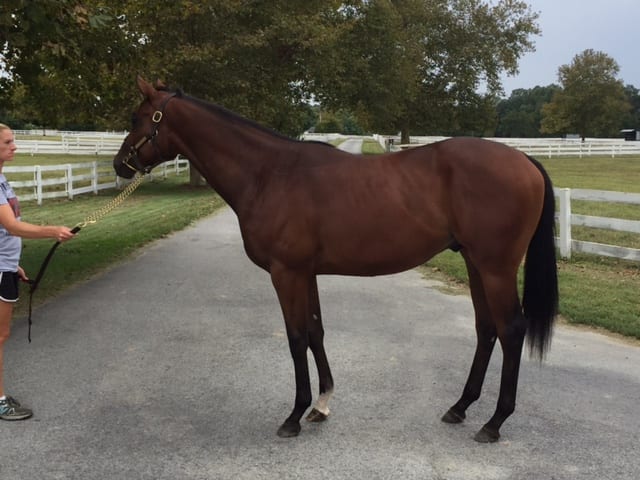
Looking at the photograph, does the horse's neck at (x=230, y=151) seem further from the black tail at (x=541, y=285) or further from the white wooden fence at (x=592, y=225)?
the white wooden fence at (x=592, y=225)

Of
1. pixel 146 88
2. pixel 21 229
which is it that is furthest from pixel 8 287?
pixel 146 88

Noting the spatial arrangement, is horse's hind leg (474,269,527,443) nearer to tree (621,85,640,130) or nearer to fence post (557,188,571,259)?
fence post (557,188,571,259)

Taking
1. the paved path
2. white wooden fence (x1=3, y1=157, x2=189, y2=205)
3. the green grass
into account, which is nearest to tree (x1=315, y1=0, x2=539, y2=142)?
white wooden fence (x1=3, y1=157, x2=189, y2=205)

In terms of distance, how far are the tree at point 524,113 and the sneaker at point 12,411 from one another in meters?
98.8

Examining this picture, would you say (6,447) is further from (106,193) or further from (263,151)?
(106,193)

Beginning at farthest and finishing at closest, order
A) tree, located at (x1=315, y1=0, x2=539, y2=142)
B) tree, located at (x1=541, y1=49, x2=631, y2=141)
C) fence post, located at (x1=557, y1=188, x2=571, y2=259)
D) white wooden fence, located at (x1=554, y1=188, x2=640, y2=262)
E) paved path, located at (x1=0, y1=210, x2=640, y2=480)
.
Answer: tree, located at (x1=541, y1=49, x2=631, y2=141) → tree, located at (x1=315, y1=0, x2=539, y2=142) → fence post, located at (x1=557, y1=188, x2=571, y2=259) → white wooden fence, located at (x1=554, y1=188, x2=640, y2=262) → paved path, located at (x1=0, y1=210, x2=640, y2=480)

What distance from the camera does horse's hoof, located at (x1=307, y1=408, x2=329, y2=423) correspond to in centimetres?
379

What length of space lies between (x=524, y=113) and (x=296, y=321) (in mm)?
109657

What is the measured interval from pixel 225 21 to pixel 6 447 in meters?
17.5

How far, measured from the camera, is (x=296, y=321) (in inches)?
143

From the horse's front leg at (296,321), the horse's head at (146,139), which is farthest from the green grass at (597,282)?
the horse's head at (146,139)

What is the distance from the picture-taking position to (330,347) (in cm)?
523

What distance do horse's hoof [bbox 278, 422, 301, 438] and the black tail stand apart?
167 centimetres

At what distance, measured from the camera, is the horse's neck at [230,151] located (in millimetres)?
3830
